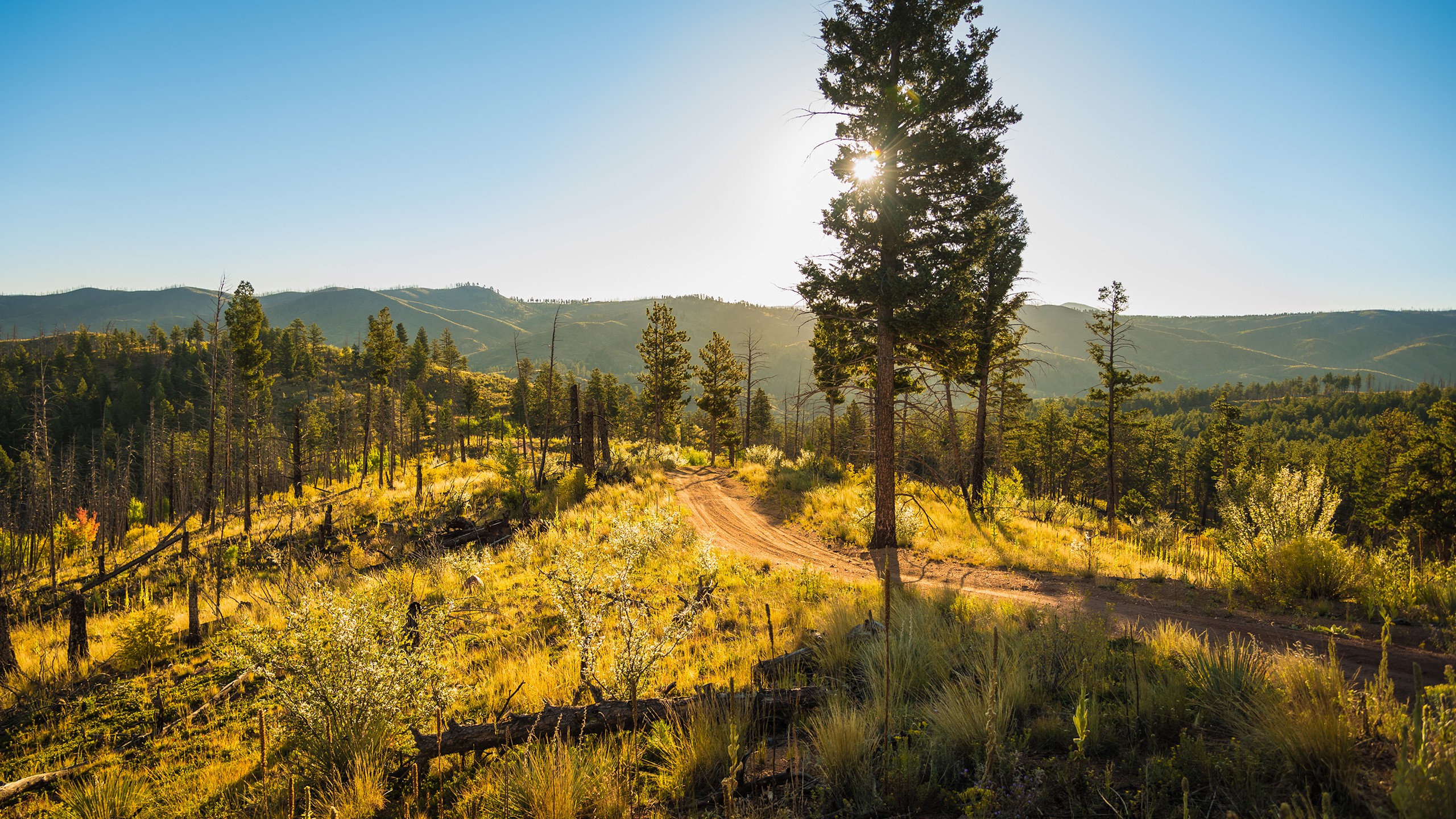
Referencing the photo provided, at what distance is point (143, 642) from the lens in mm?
8656

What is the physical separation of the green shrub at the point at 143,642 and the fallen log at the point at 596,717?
27.0 feet

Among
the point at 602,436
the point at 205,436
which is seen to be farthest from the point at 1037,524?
the point at 205,436

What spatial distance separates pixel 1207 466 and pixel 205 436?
12116cm

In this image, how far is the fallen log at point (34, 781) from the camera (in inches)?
186

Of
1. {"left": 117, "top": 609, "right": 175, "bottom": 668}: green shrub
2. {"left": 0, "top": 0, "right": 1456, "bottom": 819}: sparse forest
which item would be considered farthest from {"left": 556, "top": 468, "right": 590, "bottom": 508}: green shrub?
{"left": 117, "top": 609, "right": 175, "bottom": 668}: green shrub

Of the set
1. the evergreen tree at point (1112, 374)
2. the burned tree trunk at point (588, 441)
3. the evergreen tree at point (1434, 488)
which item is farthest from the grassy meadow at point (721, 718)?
the evergreen tree at point (1434, 488)

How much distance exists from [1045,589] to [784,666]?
693cm

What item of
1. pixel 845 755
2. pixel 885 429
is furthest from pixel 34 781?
pixel 885 429

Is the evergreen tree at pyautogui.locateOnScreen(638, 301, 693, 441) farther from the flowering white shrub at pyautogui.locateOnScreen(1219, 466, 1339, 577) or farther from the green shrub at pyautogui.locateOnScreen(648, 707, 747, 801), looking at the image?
the green shrub at pyautogui.locateOnScreen(648, 707, 747, 801)

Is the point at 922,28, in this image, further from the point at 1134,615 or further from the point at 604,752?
the point at 604,752

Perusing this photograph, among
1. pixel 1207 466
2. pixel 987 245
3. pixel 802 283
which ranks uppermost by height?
pixel 987 245

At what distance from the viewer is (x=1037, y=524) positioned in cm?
1661

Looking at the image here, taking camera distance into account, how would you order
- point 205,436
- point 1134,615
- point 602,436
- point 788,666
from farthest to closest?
point 205,436 < point 602,436 < point 1134,615 < point 788,666

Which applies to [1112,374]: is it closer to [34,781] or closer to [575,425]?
[575,425]
